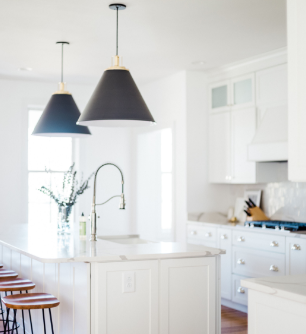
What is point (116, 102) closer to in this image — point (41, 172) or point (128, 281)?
point (128, 281)

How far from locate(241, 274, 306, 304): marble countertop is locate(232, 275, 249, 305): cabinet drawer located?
2914 mm

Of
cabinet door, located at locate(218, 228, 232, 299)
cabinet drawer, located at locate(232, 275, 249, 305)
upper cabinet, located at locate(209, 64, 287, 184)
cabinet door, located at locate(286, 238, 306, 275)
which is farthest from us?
cabinet door, located at locate(218, 228, 232, 299)

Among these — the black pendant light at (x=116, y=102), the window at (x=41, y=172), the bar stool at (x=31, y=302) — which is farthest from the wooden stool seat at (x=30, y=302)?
the window at (x=41, y=172)

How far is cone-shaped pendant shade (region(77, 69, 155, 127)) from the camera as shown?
10.3ft

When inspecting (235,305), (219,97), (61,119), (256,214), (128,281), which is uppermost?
(219,97)

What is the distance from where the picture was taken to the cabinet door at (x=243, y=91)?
5.61 m

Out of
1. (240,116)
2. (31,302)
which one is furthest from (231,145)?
(31,302)

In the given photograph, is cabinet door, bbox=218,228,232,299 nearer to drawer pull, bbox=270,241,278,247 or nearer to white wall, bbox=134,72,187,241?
drawer pull, bbox=270,241,278,247

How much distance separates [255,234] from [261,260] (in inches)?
10.6

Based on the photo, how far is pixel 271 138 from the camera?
514 centimetres

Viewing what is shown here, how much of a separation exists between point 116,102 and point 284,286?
1.62 metres

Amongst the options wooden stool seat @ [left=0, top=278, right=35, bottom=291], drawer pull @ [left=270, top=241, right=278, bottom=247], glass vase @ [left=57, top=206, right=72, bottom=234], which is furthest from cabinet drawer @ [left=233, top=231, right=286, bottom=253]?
wooden stool seat @ [left=0, top=278, right=35, bottom=291]

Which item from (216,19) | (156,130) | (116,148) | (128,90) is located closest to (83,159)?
(116,148)

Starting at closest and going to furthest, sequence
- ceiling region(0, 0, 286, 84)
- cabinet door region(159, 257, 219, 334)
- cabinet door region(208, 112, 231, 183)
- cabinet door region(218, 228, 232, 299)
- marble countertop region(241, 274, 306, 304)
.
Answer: marble countertop region(241, 274, 306, 304) → cabinet door region(159, 257, 219, 334) → ceiling region(0, 0, 286, 84) → cabinet door region(218, 228, 232, 299) → cabinet door region(208, 112, 231, 183)
